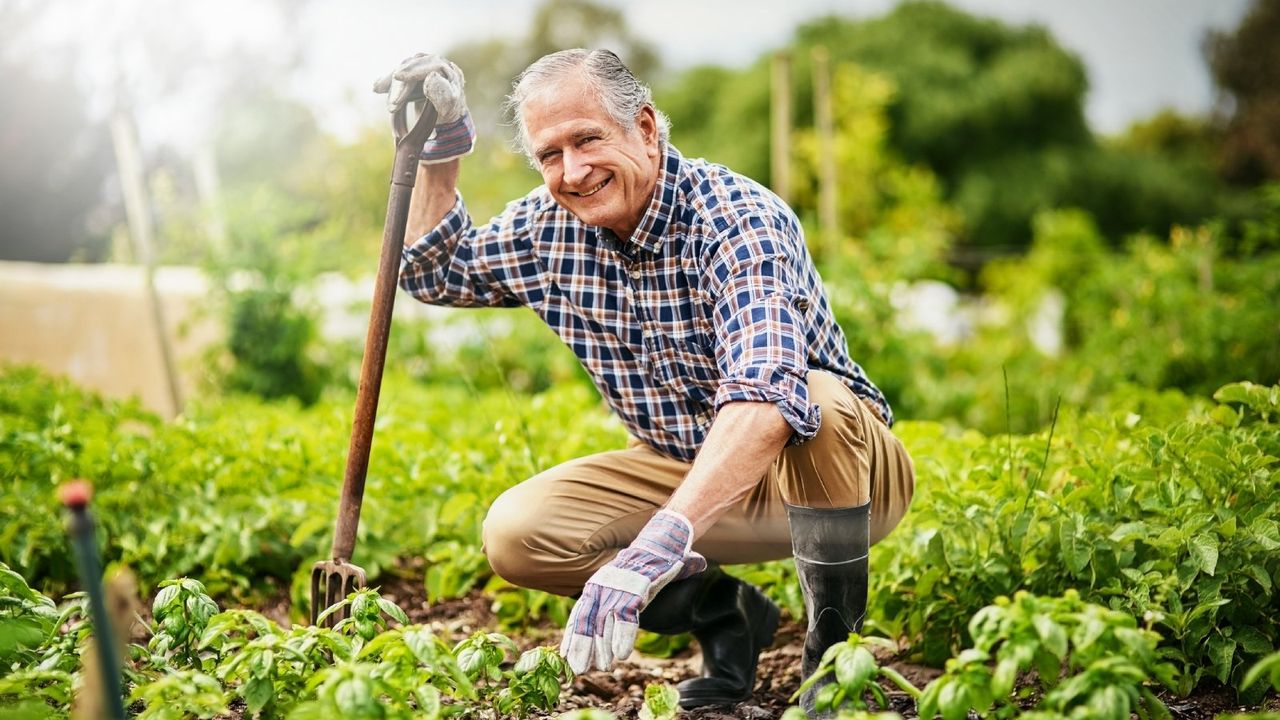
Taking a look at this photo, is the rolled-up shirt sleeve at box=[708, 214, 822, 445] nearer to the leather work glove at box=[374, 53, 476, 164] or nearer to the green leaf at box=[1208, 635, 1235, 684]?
the leather work glove at box=[374, 53, 476, 164]

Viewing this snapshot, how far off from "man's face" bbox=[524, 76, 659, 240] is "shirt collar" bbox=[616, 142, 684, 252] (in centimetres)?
2

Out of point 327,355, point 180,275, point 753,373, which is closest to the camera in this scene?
point 753,373

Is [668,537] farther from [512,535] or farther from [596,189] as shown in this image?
[596,189]

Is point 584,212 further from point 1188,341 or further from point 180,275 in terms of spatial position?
point 180,275

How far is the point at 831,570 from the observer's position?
2100 mm

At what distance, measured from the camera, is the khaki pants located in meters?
2.09

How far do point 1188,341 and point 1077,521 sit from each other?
3.90 metres

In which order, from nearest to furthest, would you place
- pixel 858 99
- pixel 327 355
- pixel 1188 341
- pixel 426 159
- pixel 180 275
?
pixel 426 159 → pixel 1188 341 → pixel 327 355 → pixel 180 275 → pixel 858 99

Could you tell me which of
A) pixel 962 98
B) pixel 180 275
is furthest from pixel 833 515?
pixel 962 98

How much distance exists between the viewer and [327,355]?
668 cm

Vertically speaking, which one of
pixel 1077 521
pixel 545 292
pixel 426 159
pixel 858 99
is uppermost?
pixel 858 99

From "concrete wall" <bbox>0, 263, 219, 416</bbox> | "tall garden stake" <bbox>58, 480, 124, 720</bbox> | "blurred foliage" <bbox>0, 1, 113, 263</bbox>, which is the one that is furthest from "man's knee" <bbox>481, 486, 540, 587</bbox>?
"blurred foliage" <bbox>0, 1, 113, 263</bbox>

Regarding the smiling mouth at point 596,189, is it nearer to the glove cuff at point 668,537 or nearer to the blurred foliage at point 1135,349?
the glove cuff at point 668,537

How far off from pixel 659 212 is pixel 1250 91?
1047 inches
